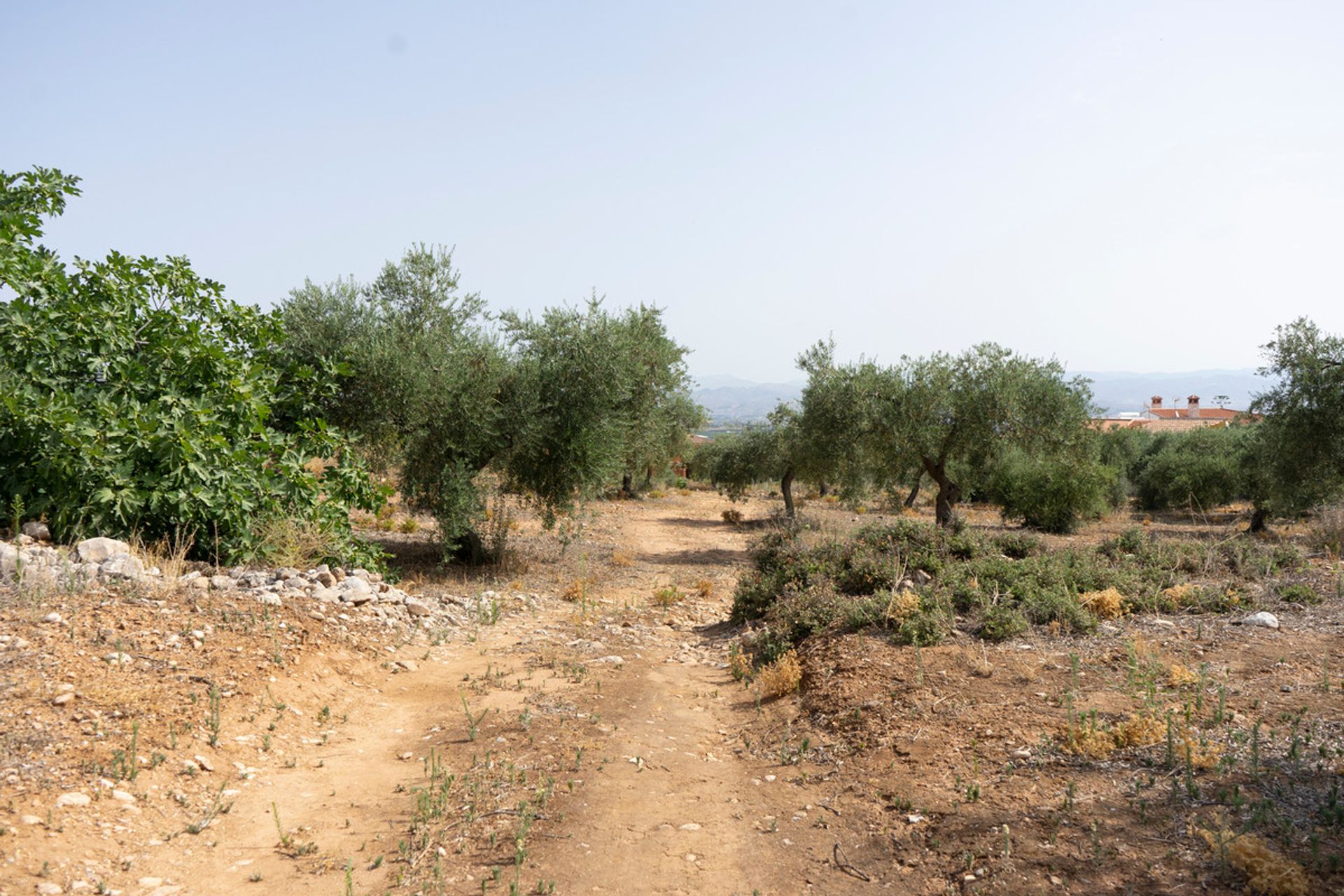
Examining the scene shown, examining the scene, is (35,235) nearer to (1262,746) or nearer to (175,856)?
(175,856)

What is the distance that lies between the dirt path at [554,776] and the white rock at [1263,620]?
4.72m

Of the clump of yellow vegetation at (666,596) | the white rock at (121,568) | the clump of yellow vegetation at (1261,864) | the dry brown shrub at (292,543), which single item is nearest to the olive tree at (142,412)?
the dry brown shrub at (292,543)

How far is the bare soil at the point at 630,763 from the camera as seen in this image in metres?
4.22

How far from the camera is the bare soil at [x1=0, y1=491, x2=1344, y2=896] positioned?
4.22m

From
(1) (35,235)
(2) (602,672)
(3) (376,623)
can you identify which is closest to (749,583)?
(2) (602,672)

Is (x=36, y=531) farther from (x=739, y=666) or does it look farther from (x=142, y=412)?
(x=739, y=666)

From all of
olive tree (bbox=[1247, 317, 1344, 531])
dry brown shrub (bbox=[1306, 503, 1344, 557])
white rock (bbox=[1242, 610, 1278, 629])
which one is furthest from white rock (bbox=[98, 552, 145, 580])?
olive tree (bbox=[1247, 317, 1344, 531])

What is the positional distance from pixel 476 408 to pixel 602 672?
646 centimetres

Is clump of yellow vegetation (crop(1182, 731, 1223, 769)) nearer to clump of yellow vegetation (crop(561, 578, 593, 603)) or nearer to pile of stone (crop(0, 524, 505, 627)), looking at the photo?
pile of stone (crop(0, 524, 505, 627))

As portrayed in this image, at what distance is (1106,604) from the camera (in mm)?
8281

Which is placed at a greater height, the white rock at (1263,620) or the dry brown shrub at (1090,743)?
the white rock at (1263,620)

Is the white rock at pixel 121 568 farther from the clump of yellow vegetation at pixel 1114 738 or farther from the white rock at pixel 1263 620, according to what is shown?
the white rock at pixel 1263 620

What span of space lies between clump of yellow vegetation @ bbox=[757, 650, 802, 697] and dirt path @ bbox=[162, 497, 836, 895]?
0.23 meters

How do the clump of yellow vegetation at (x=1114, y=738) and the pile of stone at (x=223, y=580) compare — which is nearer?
the clump of yellow vegetation at (x=1114, y=738)
